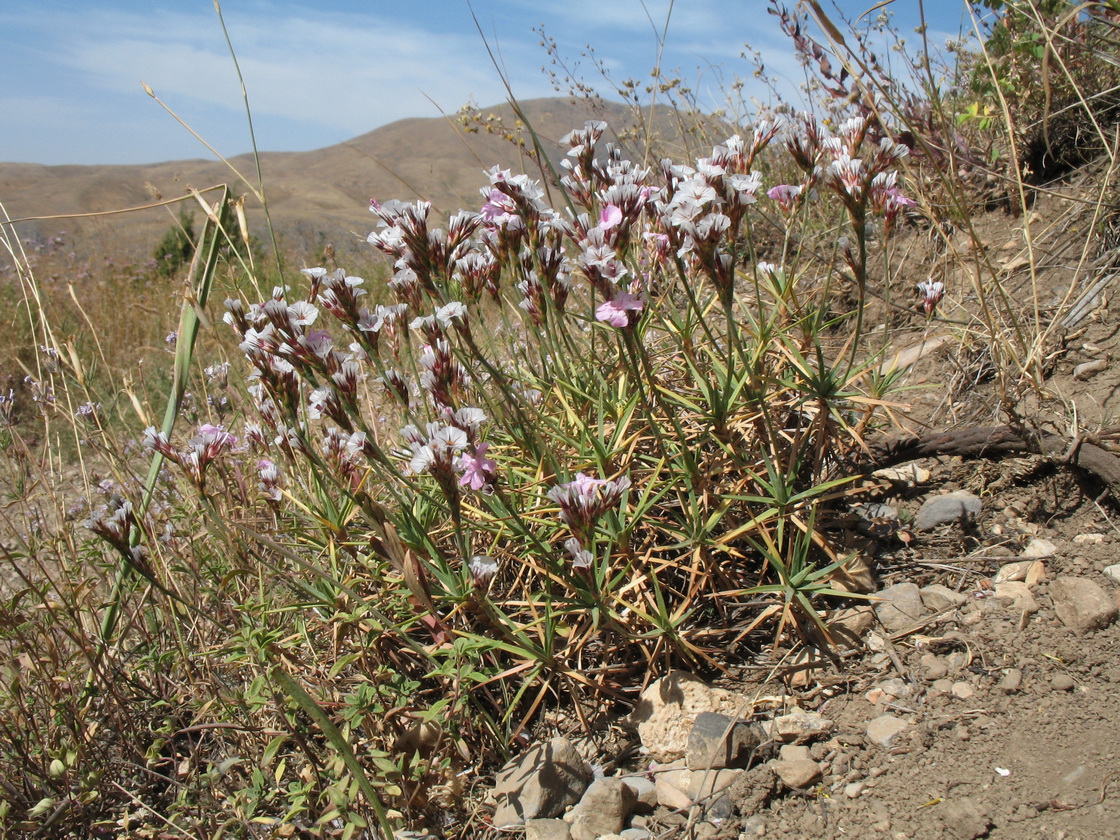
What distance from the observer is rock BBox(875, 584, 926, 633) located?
1.92 metres

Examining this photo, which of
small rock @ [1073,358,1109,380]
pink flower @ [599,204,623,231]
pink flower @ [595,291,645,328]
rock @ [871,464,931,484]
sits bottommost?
rock @ [871,464,931,484]

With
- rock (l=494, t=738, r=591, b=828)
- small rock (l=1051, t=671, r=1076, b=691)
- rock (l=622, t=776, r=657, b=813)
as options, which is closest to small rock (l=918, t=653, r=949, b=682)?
small rock (l=1051, t=671, r=1076, b=691)

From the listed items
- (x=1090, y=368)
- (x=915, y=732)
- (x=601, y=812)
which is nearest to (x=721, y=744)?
(x=601, y=812)

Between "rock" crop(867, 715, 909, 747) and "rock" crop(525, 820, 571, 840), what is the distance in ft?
2.39

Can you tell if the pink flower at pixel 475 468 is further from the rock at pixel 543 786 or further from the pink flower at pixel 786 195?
the pink flower at pixel 786 195

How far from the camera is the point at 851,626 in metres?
1.94

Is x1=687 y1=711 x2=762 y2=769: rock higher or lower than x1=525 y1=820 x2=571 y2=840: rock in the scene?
higher

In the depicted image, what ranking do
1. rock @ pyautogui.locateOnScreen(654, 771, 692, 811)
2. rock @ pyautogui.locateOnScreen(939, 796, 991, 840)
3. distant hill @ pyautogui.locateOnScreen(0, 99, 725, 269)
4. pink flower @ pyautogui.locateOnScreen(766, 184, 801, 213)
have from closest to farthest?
rock @ pyautogui.locateOnScreen(939, 796, 991, 840) → rock @ pyautogui.locateOnScreen(654, 771, 692, 811) → pink flower @ pyautogui.locateOnScreen(766, 184, 801, 213) → distant hill @ pyautogui.locateOnScreen(0, 99, 725, 269)

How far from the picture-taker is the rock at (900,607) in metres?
1.92

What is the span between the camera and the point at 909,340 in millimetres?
3201

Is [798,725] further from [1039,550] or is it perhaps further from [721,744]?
[1039,550]

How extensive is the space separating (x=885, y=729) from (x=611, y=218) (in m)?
1.36

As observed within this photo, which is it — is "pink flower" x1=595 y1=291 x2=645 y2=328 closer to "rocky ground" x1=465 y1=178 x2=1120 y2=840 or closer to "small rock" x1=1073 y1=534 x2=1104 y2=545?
"rocky ground" x1=465 y1=178 x2=1120 y2=840

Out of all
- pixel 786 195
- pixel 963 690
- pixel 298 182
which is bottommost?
pixel 963 690
